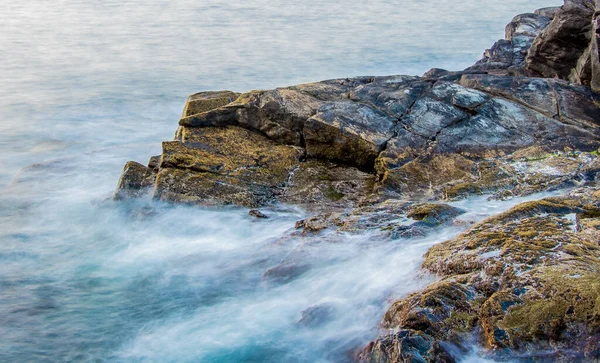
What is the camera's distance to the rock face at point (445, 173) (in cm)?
525

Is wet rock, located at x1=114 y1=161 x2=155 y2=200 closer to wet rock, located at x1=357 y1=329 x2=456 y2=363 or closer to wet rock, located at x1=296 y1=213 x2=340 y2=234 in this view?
wet rock, located at x1=296 y1=213 x2=340 y2=234

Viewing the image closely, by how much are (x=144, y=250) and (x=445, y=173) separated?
445 centimetres

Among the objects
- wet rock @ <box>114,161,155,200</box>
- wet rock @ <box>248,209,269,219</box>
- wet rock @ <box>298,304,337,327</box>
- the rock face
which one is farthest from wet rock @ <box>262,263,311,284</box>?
wet rock @ <box>114,161,155,200</box>

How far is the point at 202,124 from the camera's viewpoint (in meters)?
10.2

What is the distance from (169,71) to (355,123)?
13608 mm

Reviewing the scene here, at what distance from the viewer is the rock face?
5250 mm

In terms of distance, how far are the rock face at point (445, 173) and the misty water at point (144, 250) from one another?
1.03ft

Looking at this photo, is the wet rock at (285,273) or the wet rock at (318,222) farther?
the wet rock at (318,222)

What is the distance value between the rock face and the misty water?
315mm

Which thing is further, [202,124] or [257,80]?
[257,80]

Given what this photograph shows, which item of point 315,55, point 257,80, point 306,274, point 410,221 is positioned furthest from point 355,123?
point 315,55

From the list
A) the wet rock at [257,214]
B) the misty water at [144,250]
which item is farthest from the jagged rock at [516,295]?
the wet rock at [257,214]

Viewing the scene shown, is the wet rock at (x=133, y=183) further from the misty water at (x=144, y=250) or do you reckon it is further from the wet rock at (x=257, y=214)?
the wet rock at (x=257, y=214)

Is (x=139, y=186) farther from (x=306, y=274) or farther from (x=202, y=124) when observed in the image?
(x=306, y=274)
